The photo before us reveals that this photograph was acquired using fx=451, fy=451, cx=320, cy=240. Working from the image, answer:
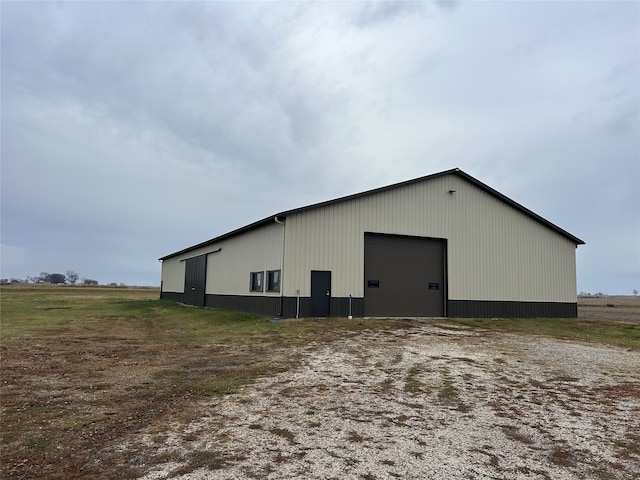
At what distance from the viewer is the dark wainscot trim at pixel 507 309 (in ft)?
76.9

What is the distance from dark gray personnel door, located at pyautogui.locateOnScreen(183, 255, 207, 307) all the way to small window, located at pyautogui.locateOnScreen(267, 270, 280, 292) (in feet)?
40.2

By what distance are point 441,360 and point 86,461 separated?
873 cm

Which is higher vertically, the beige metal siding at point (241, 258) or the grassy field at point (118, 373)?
the beige metal siding at point (241, 258)

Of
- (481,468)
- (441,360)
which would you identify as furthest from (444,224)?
(481,468)

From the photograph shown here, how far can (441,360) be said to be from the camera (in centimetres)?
1163

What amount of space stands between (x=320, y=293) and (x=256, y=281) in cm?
441

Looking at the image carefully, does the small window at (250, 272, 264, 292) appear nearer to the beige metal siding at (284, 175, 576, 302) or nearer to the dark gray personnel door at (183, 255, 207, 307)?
the beige metal siding at (284, 175, 576, 302)

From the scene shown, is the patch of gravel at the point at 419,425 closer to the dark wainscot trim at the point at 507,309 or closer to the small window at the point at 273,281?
the small window at the point at 273,281

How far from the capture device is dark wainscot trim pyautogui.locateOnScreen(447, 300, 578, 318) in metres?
23.5

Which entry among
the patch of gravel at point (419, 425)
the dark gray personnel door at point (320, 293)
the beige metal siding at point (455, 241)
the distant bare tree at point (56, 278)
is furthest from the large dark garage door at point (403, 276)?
the distant bare tree at point (56, 278)

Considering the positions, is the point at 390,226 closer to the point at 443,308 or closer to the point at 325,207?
the point at 325,207

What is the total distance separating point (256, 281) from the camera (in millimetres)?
23109

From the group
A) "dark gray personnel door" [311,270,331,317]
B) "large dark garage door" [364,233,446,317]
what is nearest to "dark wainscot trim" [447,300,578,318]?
"large dark garage door" [364,233,446,317]

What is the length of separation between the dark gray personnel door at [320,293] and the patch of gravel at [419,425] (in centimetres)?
853
